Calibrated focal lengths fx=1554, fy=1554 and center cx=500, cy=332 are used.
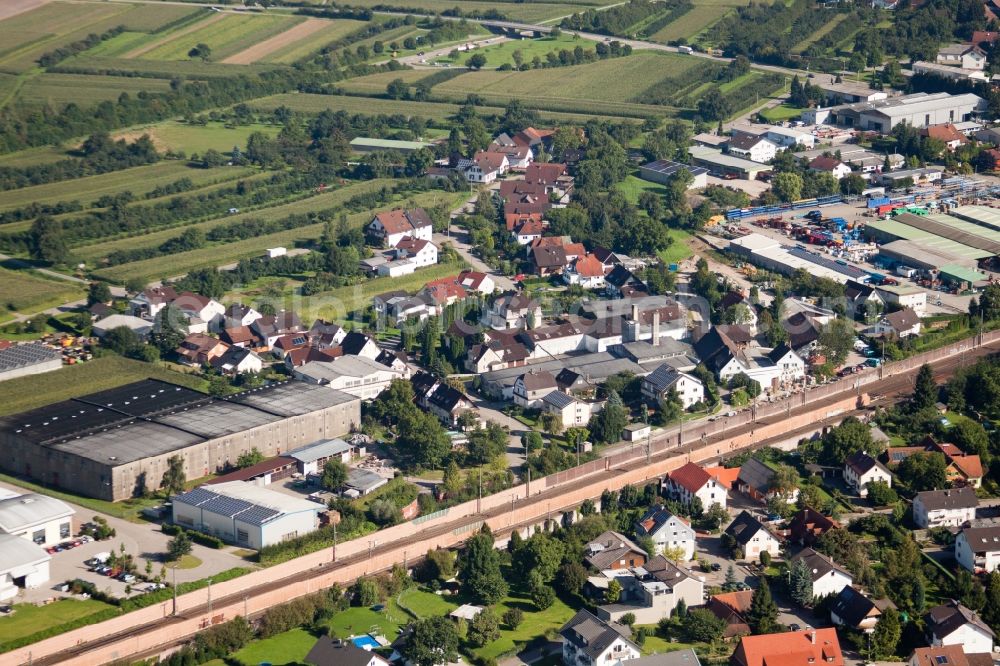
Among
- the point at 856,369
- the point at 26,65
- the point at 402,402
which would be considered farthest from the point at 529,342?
the point at 26,65


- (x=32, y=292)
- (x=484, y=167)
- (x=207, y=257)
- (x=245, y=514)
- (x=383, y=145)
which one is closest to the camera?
(x=245, y=514)

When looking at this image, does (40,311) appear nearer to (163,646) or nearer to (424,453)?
(424,453)

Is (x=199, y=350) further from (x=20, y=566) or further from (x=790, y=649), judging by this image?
(x=790, y=649)

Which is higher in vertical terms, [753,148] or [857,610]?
[753,148]

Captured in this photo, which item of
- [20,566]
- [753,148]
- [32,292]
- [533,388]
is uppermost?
[20,566]

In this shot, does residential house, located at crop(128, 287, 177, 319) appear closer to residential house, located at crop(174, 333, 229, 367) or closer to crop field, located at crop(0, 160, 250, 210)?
residential house, located at crop(174, 333, 229, 367)

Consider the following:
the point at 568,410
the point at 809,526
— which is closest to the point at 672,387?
the point at 568,410
